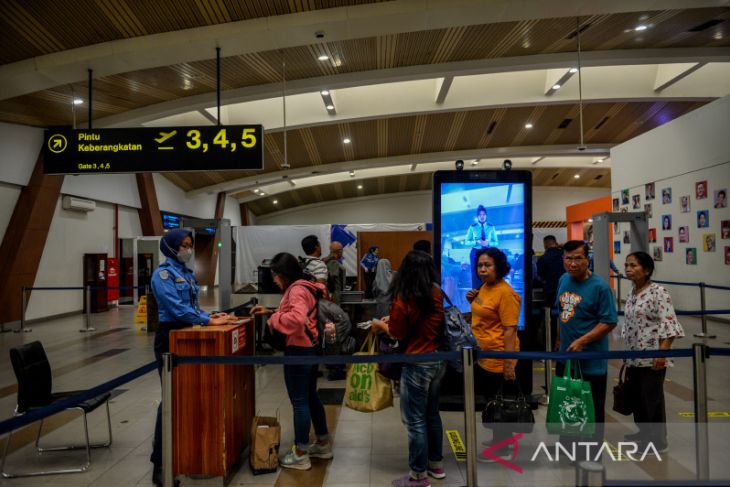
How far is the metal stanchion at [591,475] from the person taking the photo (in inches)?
51.8

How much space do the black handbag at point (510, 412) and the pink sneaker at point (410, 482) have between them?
677 mm

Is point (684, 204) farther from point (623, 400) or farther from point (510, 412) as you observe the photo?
point (510, 412)

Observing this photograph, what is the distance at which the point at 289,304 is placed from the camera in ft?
10.5

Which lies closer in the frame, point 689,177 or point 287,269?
point 287,269

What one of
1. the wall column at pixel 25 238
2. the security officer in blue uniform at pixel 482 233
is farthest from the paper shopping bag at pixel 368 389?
the wall column at pixel 25 238

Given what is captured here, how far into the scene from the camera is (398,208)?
27438 mm

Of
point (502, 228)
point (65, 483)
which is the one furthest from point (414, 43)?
point (65, 483)

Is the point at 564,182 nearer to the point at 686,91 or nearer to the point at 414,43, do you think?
the point at 686,91

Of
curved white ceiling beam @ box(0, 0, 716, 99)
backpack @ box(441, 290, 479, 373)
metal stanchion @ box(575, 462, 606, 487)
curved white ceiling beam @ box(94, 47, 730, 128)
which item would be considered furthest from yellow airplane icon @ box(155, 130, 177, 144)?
metal stanchion @ box(575, 462, 606, 487)

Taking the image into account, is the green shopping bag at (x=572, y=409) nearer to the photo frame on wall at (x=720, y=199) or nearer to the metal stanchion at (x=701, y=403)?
the metal stanchion at (x=701, y=403)

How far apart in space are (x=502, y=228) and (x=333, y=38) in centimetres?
373

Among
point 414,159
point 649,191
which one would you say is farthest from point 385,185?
point 649,191

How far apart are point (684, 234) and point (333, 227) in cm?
834

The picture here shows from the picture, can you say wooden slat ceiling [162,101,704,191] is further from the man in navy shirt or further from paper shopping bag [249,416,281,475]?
paper shopping bag [249,416,281,475]
